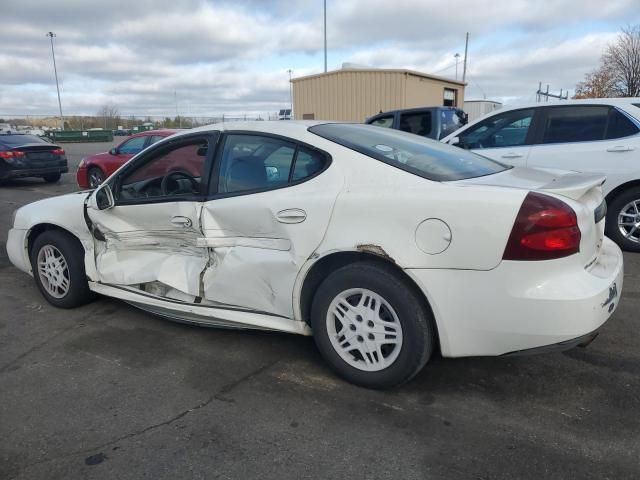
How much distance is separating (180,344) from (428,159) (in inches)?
82.5

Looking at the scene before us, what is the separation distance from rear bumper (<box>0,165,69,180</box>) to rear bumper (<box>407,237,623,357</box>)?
12853 millimetres

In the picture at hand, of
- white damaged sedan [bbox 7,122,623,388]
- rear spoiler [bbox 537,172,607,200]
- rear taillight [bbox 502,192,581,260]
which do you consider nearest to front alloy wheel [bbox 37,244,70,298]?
white damaged sedan [bbox 7,122,623,388]

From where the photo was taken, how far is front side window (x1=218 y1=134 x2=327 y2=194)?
310cm

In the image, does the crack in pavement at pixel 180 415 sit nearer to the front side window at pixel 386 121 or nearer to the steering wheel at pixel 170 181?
the steering wheel at pixel 170 181

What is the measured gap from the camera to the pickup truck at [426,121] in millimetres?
10430

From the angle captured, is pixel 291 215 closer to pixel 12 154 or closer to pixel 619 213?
pixel 619 213

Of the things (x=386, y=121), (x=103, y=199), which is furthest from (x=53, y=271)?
(x=386, y=121)

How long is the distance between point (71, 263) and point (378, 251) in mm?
2702

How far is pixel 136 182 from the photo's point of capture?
12.8 ft

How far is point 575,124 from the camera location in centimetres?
580

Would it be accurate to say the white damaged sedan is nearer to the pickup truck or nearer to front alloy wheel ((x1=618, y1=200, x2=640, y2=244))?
front alloy wheel ((x1=618, y1=200, x2=640, y2=244))

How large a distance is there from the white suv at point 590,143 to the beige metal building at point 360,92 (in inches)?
539

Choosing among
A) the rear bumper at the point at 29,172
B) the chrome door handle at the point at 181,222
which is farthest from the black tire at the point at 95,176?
the chrome door handle at the point at 181,222

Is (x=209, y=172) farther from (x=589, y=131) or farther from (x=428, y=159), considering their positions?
(x=589, y=131)
